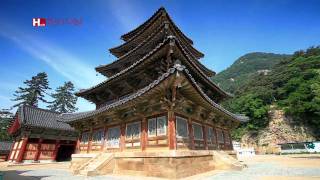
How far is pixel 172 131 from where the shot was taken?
11.4 m

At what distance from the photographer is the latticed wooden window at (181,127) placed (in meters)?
12.0

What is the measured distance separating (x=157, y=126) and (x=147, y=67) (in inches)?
178

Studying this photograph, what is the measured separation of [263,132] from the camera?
176 feet

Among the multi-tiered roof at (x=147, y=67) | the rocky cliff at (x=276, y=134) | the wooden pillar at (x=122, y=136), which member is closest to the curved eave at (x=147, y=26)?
the multi-tiered roof at (x=147, y=67)

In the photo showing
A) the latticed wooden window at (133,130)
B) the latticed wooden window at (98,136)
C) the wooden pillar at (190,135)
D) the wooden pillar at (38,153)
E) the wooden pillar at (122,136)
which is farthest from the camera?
the wooden pillar at (38,153)

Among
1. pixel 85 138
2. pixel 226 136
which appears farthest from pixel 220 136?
pixel 85 138

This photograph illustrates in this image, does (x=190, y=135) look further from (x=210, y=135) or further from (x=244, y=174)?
(x=210, y=135)

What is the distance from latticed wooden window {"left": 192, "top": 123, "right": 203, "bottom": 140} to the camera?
13742 millimetres

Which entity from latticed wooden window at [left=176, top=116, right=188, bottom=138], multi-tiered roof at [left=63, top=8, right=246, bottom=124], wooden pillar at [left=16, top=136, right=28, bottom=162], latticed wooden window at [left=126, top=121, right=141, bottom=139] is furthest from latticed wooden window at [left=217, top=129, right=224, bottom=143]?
wooden pillar at [left=16, top=136, right=28, bottom=162]

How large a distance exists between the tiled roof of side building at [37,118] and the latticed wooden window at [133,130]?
634 inches

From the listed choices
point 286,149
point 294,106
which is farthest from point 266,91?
point 286,149

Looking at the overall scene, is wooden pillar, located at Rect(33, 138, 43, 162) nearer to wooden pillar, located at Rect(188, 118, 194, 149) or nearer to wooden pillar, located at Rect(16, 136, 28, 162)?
wooden pillar, located at Rect(16, 136, 28, 162)

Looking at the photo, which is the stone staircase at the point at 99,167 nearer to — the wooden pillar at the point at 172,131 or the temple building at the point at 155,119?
the temple building at the point at 155,119

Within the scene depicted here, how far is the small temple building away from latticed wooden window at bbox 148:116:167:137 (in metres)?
18.1
